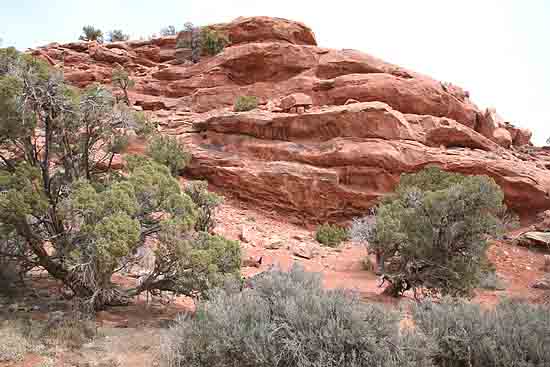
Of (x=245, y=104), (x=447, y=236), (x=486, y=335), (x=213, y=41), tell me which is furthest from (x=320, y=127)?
(x=486, y=335)

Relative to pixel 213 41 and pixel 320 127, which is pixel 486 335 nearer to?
pixel 320 127

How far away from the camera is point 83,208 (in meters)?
5.52

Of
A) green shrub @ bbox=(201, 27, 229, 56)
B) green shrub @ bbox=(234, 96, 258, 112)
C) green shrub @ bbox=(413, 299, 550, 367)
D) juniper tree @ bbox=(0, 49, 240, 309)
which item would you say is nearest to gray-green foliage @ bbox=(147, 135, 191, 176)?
green shrub @ bbox=(234, 96, 258, 112)

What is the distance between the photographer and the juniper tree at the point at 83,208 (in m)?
5.41

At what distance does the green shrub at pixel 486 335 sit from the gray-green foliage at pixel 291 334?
0.45 metres

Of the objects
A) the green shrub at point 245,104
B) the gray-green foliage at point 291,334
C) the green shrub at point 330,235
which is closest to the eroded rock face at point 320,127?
Result: the green shrub at point 245,104

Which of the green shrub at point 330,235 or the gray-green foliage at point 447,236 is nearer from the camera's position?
the gray-green foliage at point 447,236

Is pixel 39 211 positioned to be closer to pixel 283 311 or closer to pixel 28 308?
pixel 28 308

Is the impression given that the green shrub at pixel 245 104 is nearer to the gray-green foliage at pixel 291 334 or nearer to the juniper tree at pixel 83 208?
the juniper tree at pixel 83 208

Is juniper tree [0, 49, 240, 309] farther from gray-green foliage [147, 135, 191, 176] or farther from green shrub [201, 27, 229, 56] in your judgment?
green shrub [201, 27, 229, 56]

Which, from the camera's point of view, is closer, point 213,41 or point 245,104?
point 245,104

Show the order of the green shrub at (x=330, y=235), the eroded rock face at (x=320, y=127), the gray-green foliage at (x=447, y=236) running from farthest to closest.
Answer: the eroded rock face at (x=320, y=127)
the green shrub at (x=330, y=235)
the gray-green foliage at (x=447, y=236)

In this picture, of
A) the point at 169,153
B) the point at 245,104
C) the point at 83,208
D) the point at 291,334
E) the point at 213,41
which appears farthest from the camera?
the point at 213,41

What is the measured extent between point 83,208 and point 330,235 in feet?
38.3
